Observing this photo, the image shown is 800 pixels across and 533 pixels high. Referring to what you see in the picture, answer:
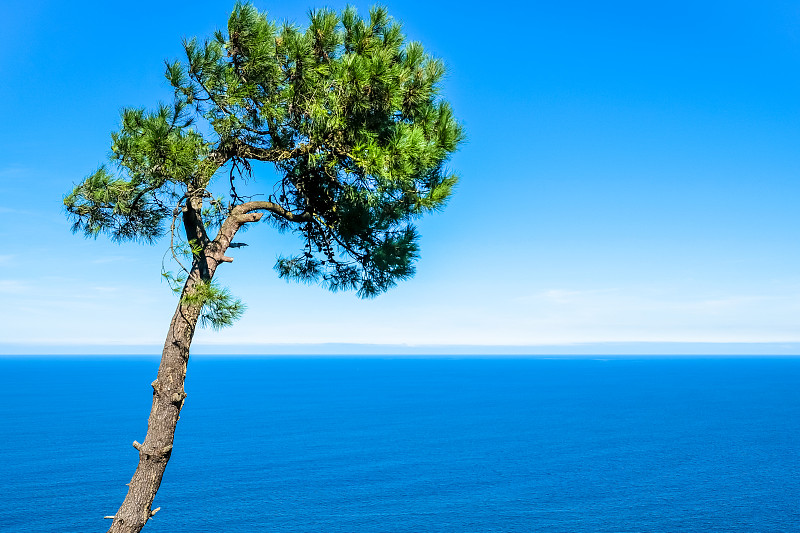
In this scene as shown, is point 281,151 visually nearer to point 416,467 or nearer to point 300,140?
point 300,140

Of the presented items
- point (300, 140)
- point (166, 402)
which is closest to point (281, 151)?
point (300, 140)

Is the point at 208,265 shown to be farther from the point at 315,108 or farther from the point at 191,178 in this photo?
the point at 315,108

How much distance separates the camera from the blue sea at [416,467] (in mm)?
49938

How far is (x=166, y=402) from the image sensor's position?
582 centimetres

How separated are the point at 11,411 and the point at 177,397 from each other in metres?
130

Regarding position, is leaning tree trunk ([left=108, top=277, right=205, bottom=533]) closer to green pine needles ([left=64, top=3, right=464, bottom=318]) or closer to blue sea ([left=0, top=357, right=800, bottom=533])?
green pine needles ([left=64, top=3, right=464, bottom=318])

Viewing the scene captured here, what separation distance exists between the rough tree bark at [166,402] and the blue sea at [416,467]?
152 ft

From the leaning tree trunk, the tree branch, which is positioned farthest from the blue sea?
the tree branch

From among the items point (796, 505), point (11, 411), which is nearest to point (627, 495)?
point (796, 505)

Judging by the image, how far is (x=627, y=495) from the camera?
56.3 m

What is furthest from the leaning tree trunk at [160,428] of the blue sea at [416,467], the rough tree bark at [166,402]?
the blue sea at [416,467]

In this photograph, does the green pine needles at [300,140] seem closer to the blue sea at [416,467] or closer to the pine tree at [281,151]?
the pine tree at [281,151]

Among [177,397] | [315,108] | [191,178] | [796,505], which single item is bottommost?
[796,505]

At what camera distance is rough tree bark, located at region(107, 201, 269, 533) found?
18.6ft
